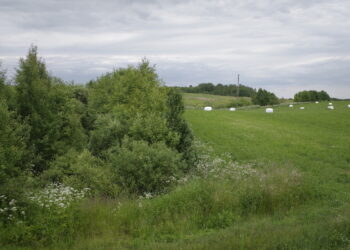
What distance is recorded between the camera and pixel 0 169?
8.80m

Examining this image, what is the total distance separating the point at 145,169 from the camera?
11312 mm

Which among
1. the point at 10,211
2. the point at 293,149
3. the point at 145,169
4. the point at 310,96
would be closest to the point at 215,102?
the point at 310,96

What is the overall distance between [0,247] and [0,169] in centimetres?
244

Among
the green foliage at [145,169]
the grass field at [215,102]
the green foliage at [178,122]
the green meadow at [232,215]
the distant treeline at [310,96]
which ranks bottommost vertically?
the green meadow at [232,215]

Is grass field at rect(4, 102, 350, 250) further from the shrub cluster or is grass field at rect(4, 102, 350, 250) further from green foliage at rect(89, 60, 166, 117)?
green foliage at rect(89, 60, 166, 117)

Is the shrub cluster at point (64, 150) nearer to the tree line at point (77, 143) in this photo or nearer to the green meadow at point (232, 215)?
the tree line at point (77, 143)

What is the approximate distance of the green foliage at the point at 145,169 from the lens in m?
11.3

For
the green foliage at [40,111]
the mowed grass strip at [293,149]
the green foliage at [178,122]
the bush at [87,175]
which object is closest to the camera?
the bush at [87,175]

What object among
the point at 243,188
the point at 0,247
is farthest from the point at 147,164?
the point at 0,247

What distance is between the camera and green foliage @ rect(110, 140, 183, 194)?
1133 centimetres

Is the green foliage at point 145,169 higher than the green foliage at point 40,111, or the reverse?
the green foliage at point 40,111

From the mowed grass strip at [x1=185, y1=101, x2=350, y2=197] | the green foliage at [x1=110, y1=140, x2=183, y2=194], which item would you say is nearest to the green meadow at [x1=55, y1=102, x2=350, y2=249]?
the mowed grass strip at [x1=185, y1=101, x2=350, y2=197]

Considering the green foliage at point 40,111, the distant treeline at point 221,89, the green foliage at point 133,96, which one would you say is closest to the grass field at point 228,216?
the green foliage at point 40,111

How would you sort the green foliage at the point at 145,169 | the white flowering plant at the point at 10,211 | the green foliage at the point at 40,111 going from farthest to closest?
the green foliage at the point at 40,111 < the green foliage at the point at 145,169 < the white flowering plant at the point at 10,211
